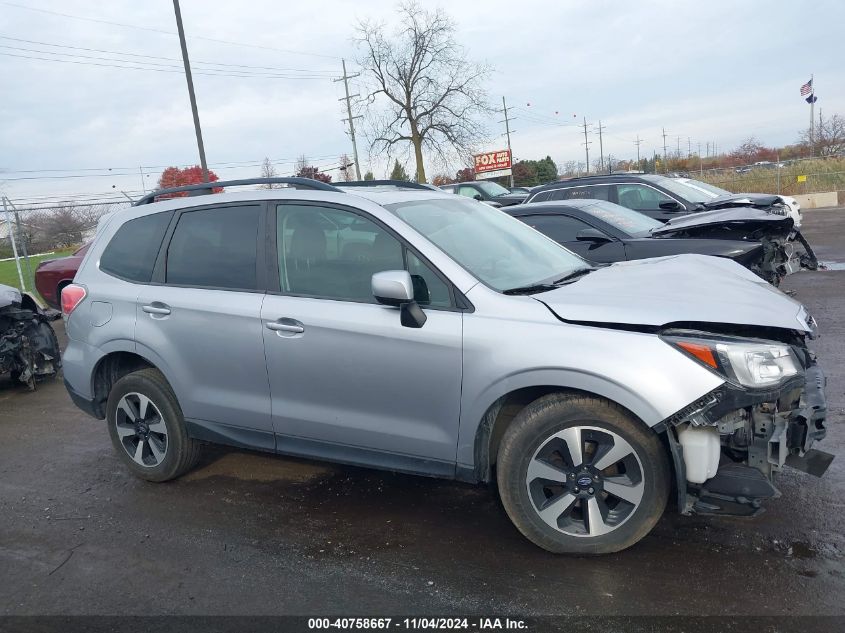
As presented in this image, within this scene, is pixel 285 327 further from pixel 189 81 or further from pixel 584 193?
pixel 189 81

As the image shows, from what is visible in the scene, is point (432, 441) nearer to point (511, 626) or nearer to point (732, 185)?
point (511, 626)

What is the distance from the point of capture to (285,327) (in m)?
4.04

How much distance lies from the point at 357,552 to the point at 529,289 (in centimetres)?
165

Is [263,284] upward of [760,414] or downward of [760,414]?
upward

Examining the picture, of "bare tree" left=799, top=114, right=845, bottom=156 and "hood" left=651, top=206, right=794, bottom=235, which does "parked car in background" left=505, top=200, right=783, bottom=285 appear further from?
"bare tree" left=799, top=114, right=845, bottom=156

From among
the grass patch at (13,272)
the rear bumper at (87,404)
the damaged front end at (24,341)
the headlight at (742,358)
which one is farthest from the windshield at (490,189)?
the headlight at (742,358)

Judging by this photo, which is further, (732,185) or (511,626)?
(732,185)

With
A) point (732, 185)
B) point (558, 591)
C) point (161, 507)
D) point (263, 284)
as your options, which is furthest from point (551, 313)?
point (732, 185)

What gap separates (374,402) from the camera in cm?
384

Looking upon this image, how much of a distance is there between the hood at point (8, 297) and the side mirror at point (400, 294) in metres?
5.94

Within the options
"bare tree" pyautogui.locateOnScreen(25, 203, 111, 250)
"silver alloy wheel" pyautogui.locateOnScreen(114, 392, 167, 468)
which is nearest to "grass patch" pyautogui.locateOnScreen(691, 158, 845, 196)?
"bare tree" pyautogui.locateOnScreen(25, 203, 111, 250)

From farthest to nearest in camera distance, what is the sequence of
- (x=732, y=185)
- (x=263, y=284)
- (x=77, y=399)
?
(x=732, y=185) < (x=77, y=399) < (x=263, y=284)

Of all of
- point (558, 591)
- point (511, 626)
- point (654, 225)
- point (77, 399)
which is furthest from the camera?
point (654, 225)

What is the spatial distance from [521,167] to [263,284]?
60.1 m
